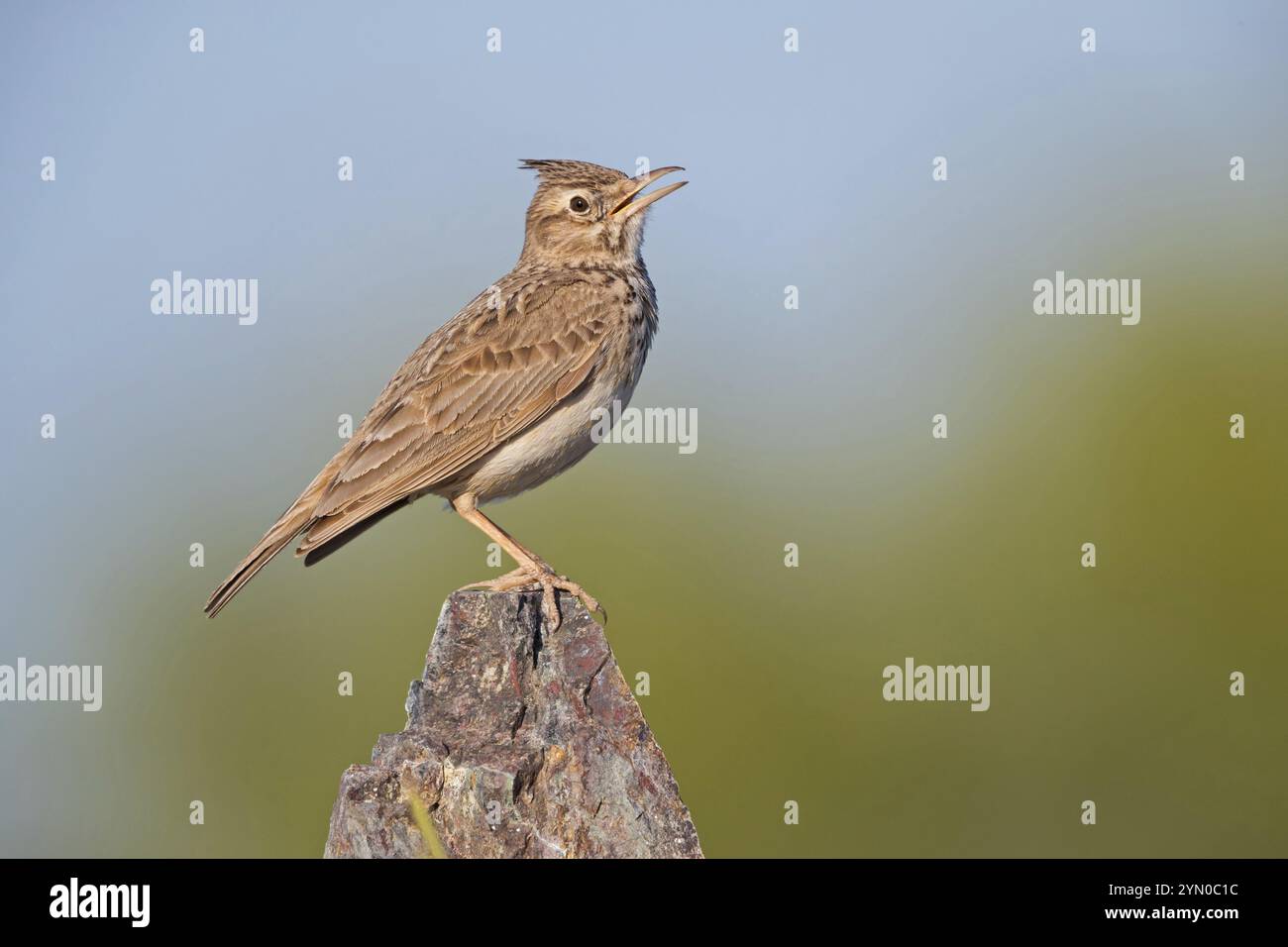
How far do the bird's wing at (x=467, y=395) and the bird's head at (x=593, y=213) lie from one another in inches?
20.4

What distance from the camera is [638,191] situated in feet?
31.5

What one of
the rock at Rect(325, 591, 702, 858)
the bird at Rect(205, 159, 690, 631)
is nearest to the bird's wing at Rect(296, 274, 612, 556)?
the bird at Rect(205, 159, 690, 631)

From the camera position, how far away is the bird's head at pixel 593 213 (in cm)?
963

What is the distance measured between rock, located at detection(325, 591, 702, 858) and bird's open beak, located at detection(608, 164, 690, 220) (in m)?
3.86

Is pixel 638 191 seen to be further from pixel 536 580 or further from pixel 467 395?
pixel 536 580

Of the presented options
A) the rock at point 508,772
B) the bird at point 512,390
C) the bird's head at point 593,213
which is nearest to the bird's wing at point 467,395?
the bird at point 512,390

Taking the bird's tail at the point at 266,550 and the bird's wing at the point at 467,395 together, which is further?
the bird's wing at the point at 467,395

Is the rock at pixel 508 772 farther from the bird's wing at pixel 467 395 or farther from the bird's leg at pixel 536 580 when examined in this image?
the bird's wing at pixel 467 395

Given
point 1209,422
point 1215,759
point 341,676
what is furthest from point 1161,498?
point 341,676

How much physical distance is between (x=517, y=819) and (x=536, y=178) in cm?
538

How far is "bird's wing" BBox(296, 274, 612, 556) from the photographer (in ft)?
26.5

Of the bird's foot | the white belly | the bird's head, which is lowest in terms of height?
the bird's foot

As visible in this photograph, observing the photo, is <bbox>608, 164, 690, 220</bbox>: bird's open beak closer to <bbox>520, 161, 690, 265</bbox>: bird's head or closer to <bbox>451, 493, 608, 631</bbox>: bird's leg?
<bbox>520, 161, 690, 265</bbox>: bird's head

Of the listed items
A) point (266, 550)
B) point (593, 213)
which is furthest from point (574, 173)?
point (266, 550)
